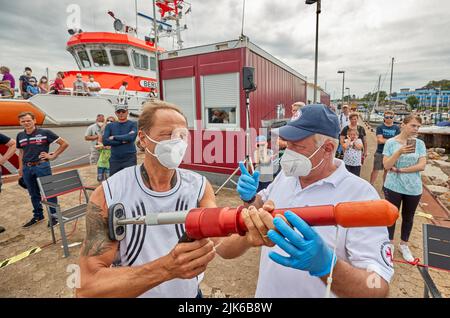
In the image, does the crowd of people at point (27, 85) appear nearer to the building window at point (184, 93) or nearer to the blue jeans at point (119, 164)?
the building window at point (184, 93)

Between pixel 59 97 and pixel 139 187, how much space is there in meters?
10.5

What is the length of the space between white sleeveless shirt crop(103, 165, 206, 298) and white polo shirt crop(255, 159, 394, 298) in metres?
0.52

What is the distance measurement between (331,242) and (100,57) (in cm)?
1589

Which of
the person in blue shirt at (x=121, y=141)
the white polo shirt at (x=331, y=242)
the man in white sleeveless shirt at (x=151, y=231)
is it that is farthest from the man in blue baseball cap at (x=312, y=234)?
the person in blue shirt at (x=121, y=141)

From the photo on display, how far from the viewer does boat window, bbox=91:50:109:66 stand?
43.8 feet

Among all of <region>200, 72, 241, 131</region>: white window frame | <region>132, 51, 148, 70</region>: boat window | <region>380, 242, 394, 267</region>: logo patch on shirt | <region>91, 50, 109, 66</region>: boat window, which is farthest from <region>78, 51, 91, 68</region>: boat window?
<region>380, 242, 394, 267</region>: logo patch on shirt

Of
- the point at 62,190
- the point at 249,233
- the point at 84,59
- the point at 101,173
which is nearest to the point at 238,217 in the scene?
the point at 249,233

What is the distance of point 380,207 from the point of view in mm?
723

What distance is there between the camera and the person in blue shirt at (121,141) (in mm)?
5199

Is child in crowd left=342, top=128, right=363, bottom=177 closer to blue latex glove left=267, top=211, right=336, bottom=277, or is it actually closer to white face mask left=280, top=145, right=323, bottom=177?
white face mask left=280, top=145, right=323, bottom=177

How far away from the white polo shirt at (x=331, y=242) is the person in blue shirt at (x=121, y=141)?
176 inches

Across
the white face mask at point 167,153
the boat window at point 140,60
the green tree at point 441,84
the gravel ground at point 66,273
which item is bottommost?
the gravel ground at point 66,273
